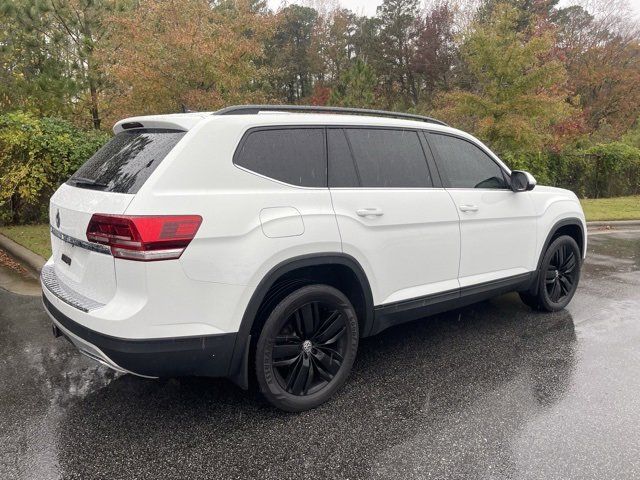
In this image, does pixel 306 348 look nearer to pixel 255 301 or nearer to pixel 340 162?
pixel 255 301

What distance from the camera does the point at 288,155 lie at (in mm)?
2930

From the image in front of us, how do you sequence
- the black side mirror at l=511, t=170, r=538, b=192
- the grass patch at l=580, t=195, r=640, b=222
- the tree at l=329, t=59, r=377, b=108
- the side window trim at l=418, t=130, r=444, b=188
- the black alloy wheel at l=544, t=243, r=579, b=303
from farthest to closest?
the tree at l=329, t=59, r=377, b=108
the grass patch at l=580, t=195, r=640, b=222
the black alloy wheel at l=544, t=243, r=579, b=303
the black side mirror at l=511, t=170, r=538, b=192
the side window trim at l=418, t=130, r=444, b=188

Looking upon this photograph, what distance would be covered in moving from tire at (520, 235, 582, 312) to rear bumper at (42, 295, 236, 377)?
3272 millimetres

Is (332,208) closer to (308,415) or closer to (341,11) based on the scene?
(308,415)

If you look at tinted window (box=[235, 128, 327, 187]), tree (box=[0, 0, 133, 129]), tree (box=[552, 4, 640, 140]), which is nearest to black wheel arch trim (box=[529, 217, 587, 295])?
tinted window (box=[235, 128, 327, 187])

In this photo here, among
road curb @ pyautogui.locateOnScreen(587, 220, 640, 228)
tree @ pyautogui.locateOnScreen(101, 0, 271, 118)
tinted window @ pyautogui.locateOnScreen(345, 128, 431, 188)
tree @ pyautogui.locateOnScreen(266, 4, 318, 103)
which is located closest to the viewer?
tinted window @ pyautogui.locateOnScreen(345, 128, 431, 188)

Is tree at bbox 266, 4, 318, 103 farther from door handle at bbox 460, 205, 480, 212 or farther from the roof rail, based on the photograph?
door handle at bbox 460, 205, 480, 212

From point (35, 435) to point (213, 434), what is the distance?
99cm

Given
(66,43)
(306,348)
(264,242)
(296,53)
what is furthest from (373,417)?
(296,53)

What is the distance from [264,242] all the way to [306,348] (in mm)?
761

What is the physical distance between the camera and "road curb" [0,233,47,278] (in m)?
6.03

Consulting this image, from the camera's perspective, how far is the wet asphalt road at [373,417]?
2463 mm

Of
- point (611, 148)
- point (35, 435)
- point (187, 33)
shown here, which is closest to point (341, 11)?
point (611, 148)

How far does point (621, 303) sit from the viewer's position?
5.19 meters
